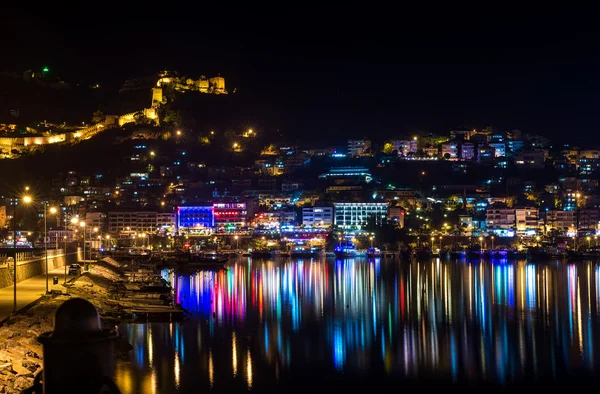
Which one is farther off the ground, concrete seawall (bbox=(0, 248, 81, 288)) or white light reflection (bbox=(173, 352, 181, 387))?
concrete seawall (bbox=(0, 248, 81, 288))

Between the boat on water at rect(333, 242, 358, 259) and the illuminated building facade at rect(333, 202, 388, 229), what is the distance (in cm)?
680

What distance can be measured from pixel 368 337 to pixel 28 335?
10457 millimetres

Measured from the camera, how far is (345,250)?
64.1 metres

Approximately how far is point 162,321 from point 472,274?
2450 cm

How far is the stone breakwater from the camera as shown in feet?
34.0

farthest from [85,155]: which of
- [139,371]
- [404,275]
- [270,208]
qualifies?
[139,371]

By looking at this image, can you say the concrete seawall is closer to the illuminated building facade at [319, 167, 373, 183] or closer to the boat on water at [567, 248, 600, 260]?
the boat on water at [567, 248, 600, 260]

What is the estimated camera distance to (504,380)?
52.1 feet

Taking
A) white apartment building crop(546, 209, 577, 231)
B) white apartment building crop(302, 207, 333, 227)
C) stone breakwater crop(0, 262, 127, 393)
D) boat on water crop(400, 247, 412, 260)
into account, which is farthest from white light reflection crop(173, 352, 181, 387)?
white apartment building crop(546, 209, 577, 231)

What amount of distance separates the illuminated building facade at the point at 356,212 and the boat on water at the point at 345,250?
22.3 feet

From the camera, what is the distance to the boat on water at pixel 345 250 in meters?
61.1

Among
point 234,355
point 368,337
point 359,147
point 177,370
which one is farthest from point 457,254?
point 177,370

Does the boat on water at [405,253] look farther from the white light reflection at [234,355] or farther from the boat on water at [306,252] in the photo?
the white light reflection at [234,355]

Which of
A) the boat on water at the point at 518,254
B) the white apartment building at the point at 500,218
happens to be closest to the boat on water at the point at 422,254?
the boat on water at the point at 518,254
